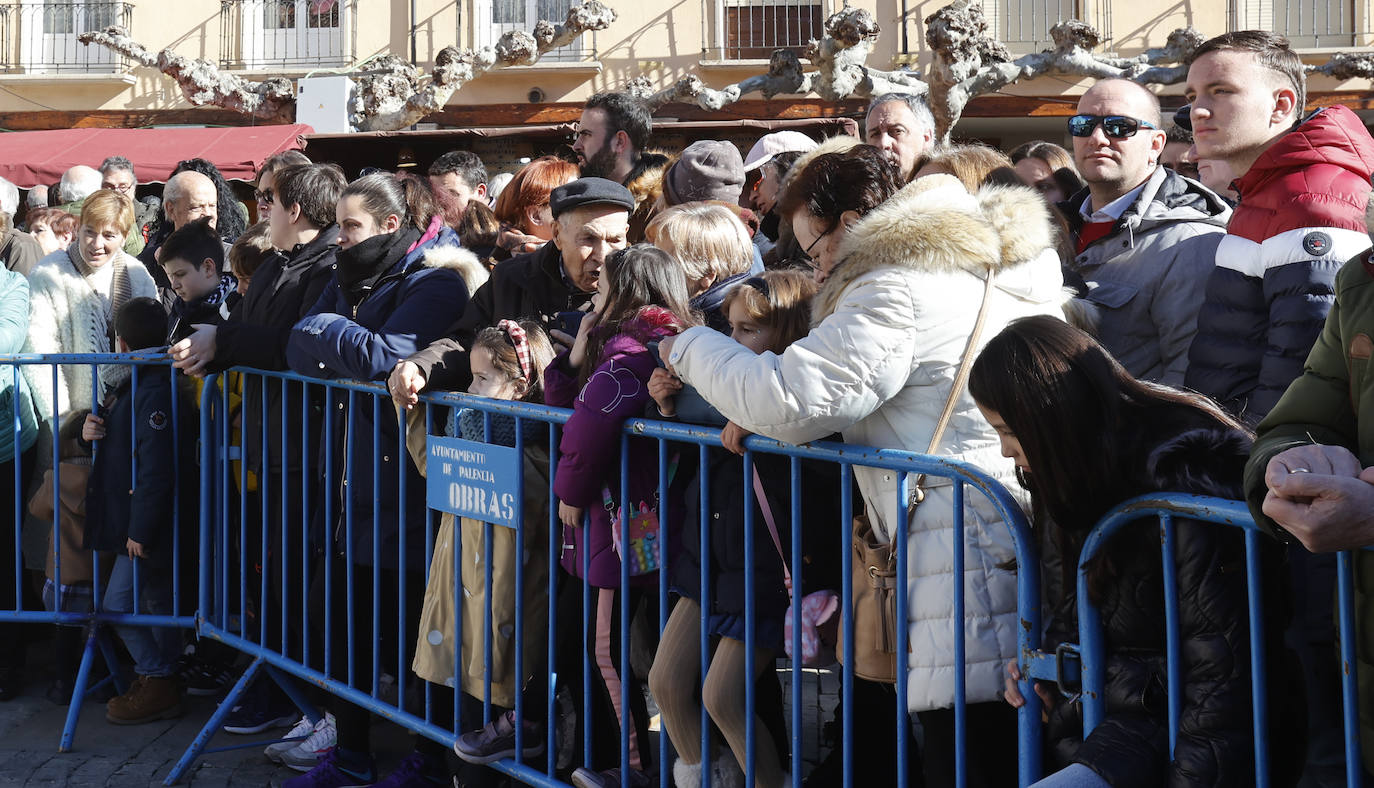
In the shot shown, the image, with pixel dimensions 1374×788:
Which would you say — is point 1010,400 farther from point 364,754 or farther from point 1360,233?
point 364,754

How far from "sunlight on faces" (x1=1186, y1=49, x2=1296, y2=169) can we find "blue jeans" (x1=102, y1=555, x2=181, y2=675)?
394 centimetres

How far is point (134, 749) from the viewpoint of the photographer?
186 inches

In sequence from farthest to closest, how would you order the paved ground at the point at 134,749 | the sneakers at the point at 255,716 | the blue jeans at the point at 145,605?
the blue jeans at the point at 145,605 < the sneakers at the point at 255,716 < the paved ground at the point at 134,749

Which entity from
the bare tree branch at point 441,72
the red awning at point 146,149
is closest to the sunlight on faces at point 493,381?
the red awning at point 146,149

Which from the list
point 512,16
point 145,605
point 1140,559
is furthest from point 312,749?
point 512,16

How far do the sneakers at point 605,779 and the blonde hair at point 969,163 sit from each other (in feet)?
6.26

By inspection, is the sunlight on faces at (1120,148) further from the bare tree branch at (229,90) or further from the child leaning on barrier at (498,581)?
the bare tree branch at (229,90)

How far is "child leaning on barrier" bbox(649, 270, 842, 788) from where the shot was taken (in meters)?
3.12

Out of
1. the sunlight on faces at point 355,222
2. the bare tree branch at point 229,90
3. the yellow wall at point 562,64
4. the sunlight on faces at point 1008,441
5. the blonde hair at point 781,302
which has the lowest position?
the sunlight on faces at point 1008,441

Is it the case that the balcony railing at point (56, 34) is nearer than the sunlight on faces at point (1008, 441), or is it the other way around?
the sunlight on faces at point (1008, 441)

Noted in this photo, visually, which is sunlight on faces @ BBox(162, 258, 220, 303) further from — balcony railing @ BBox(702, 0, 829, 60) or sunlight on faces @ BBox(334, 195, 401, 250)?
balcony railing @ BBox(702, 0, 829, 60)

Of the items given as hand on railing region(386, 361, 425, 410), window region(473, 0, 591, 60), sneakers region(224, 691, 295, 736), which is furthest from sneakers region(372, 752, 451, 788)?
window region(473, 0, 591, 60)

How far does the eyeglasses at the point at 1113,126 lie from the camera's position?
12.2 ft

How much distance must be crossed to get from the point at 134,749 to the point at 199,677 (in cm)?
52
